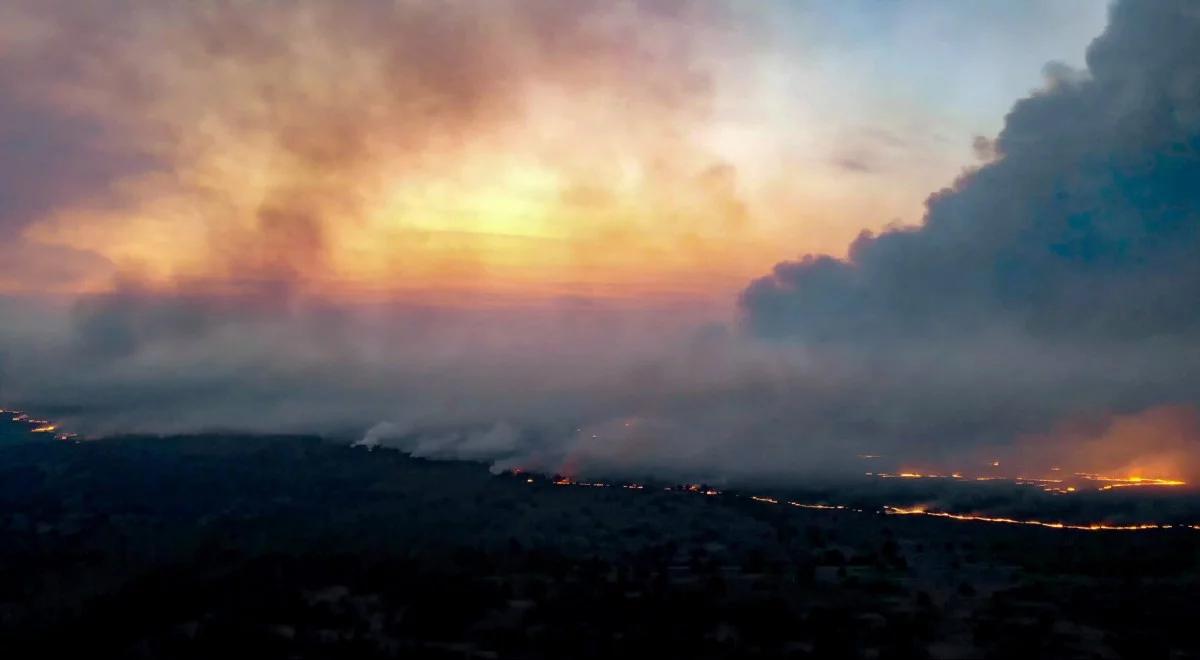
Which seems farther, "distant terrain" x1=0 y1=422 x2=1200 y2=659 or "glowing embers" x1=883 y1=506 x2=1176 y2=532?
"glowing embers" x1=883 y1=506 x2=1176 y2=532

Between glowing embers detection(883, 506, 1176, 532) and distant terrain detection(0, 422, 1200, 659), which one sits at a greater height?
glowing embers detection(883, 506, 1176, 532)

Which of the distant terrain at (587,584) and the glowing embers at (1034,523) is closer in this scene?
the distant terrain at (587,584)

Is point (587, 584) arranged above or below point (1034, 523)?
below

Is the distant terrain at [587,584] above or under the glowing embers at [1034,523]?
under

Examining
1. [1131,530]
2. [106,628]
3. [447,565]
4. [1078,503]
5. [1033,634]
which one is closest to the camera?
[1033,634]

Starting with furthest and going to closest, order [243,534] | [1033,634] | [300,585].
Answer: [243,534], [300,585], [1033,634]

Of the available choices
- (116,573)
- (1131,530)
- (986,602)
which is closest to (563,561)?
(986,602)

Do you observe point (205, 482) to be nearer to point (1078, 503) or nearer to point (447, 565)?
point (447, 565)

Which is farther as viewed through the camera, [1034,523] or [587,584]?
[1034,523]
